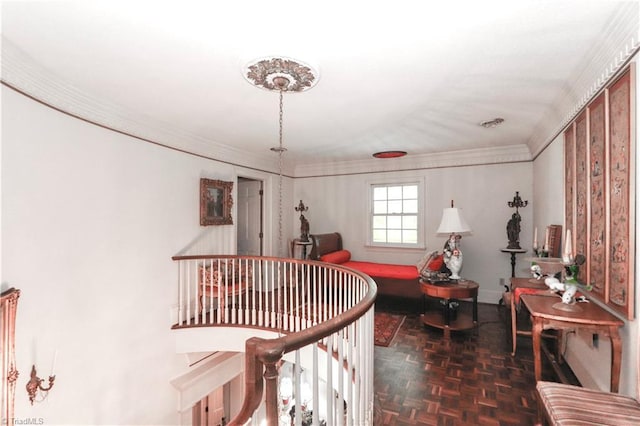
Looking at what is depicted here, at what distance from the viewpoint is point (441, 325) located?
390 cm

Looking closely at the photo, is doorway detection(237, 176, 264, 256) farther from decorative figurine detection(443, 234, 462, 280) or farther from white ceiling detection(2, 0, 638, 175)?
decorative figurine detection(443, 234, 462, 280)

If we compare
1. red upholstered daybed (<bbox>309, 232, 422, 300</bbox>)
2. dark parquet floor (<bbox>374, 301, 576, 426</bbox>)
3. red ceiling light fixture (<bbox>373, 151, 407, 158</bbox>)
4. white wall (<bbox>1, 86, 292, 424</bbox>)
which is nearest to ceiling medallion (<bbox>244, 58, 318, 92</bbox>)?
white wall (<bbox>1, 86, 292, 424</bbox>)

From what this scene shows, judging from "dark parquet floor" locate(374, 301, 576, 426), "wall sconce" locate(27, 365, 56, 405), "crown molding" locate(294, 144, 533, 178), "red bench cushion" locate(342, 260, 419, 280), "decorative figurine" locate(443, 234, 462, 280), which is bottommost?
"dark parquet floor" locate(374, 301, 576, 426)

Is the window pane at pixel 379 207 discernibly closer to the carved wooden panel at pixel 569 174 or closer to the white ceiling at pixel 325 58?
the white ceiling at pixel 325 58

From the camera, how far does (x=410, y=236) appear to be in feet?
19.2

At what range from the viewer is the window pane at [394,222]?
19.6 ft

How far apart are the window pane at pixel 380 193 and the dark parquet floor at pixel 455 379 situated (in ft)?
9.19

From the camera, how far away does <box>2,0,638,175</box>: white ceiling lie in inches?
66.3

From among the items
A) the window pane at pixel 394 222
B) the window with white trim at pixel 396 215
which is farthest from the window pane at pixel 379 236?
the window pane at pixel 394 222

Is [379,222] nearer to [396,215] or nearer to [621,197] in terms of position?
[396,215]

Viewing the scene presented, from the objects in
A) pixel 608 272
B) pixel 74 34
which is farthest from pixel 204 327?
pixel 608 272

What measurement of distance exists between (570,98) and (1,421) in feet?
17.6

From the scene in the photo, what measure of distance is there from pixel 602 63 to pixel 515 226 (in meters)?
3.26

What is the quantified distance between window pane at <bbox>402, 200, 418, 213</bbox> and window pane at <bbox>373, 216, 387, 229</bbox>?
1.46 feet
